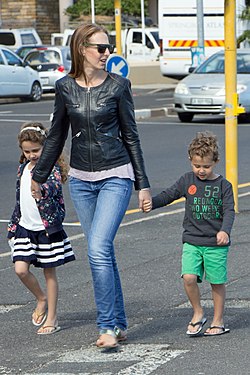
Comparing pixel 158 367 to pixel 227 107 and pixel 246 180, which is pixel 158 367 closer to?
pixel 227 107

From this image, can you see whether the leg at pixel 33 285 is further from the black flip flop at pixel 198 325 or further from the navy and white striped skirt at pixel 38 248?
the black flip flop at pixel 198 325

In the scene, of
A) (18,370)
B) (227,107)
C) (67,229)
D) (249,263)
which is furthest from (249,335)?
(227,107)

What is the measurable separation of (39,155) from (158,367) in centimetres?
167

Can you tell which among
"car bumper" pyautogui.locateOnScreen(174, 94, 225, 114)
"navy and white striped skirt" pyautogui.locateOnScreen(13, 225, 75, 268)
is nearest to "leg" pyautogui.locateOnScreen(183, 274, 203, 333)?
"navy and white striped skirt" pyautogui.locateOnScreen(13, 225, 75, 268)

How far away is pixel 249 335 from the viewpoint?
6445 mm

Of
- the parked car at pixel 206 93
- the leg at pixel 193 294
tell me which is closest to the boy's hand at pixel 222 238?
the leg at pixel 193 294

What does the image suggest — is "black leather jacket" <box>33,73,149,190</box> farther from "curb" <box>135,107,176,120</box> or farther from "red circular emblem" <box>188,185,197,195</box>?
"curb" <box>135,107,176,120</box>

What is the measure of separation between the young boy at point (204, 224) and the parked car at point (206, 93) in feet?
52.5

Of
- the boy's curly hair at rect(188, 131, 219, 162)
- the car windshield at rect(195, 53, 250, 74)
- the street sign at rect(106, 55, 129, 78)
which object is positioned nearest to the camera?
the boy's curly hair at rect(188, 131, 219, 162)

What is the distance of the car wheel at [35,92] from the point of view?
32875 mm

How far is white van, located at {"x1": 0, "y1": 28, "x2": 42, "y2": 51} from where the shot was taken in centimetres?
4616

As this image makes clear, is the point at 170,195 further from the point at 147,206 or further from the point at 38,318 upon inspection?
the point at 38,318

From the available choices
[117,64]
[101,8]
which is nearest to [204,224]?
[117,64]

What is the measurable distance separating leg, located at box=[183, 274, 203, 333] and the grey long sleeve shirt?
212 millimetres
